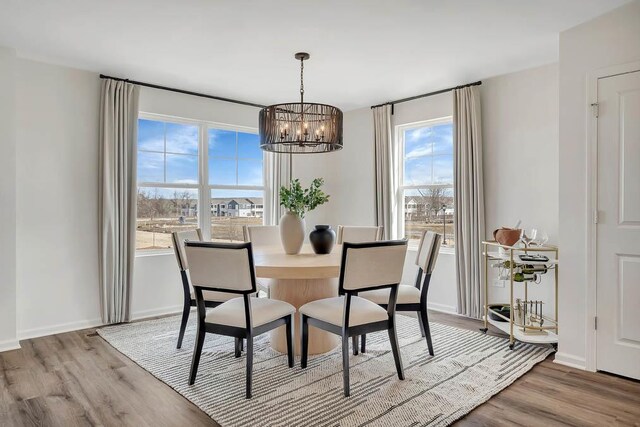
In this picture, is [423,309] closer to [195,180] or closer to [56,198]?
[195,180]

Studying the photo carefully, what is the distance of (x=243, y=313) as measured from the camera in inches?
99.9

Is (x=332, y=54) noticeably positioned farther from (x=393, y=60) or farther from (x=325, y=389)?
(x=325, y=389)

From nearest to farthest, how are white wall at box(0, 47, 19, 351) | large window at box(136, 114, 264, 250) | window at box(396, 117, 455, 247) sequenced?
white wall at box(0, 47, 19, 351), large window at box(136, 114, 264, 250), window at box(396, 117, 455, 247)

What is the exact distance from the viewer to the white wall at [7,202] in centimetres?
329

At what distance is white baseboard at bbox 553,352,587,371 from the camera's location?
9.43ft

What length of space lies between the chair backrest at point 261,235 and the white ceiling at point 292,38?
155 centimetres

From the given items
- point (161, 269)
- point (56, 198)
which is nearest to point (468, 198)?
point (161, 269)

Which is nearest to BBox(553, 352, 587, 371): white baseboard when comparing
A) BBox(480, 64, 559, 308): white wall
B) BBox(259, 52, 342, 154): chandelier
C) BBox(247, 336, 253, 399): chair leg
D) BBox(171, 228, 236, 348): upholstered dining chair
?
BBox(480, 64, 559, 308): white wall

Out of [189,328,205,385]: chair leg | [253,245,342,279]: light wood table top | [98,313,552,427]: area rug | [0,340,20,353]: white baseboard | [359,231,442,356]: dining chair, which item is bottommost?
[98,313,552,427]: area rug

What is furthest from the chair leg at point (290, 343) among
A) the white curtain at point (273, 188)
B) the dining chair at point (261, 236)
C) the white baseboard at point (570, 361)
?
the white curtain at point (273, 188)

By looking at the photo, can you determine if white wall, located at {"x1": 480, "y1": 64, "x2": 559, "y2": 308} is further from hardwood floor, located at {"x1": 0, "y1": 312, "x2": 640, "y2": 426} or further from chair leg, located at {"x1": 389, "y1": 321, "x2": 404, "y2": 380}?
chair leg, located at {"x1": 389, "y1": 321, "x2": 404, "y2": 380}

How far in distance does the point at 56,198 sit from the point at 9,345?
130 cm

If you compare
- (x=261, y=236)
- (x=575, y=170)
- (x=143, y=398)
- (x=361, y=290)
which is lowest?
(x=143, y=398)

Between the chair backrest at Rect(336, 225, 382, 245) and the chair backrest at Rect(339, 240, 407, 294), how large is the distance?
1.41 m
